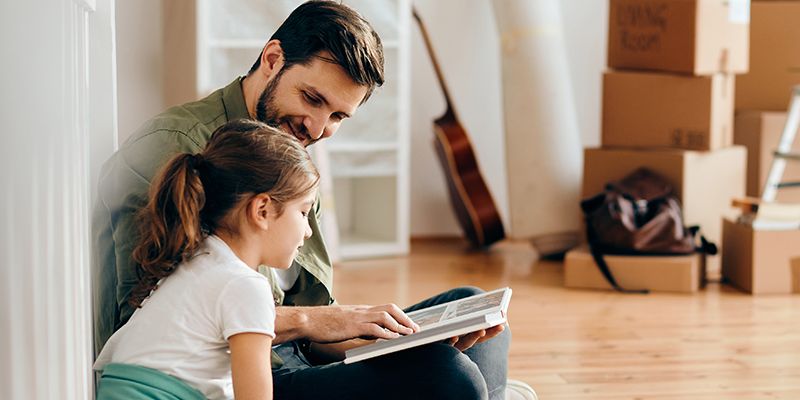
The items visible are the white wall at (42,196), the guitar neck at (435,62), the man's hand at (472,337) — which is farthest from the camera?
the guitar neck at (435,62)

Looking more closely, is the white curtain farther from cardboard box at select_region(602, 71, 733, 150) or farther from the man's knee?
the man's knee

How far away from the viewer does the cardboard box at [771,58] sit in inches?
152

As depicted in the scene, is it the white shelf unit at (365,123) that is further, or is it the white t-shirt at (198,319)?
the white shelf unit at (365,123)

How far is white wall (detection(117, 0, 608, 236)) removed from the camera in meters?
4.28

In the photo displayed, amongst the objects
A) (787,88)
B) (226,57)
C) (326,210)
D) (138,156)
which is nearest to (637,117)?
(787,88)

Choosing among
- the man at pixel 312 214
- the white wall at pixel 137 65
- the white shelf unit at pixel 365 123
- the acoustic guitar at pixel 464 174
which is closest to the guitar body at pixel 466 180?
the acoustic guitar at pixel 464 174

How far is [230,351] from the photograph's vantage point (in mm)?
1303

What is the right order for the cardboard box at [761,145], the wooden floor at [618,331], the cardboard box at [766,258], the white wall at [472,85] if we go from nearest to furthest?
the wooden floor at [618,331] → the cardboard box at [766,258] → the cardboard box at [761,145] → the white wall at [472,85]

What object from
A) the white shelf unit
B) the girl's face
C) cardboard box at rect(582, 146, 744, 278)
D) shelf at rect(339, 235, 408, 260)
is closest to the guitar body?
the white shelf unit

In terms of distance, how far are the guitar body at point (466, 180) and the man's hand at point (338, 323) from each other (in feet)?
8.24

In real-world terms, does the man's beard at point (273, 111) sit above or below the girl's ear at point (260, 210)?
above

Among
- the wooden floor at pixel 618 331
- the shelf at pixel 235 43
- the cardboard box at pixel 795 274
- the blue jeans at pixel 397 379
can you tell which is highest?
the shelf at pixel 235 43

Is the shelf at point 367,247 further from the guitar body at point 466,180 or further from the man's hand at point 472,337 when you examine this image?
the man's hand at point 472,337

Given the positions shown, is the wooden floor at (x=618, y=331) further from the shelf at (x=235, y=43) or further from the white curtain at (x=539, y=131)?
the shelf at (x=235, y=43)
